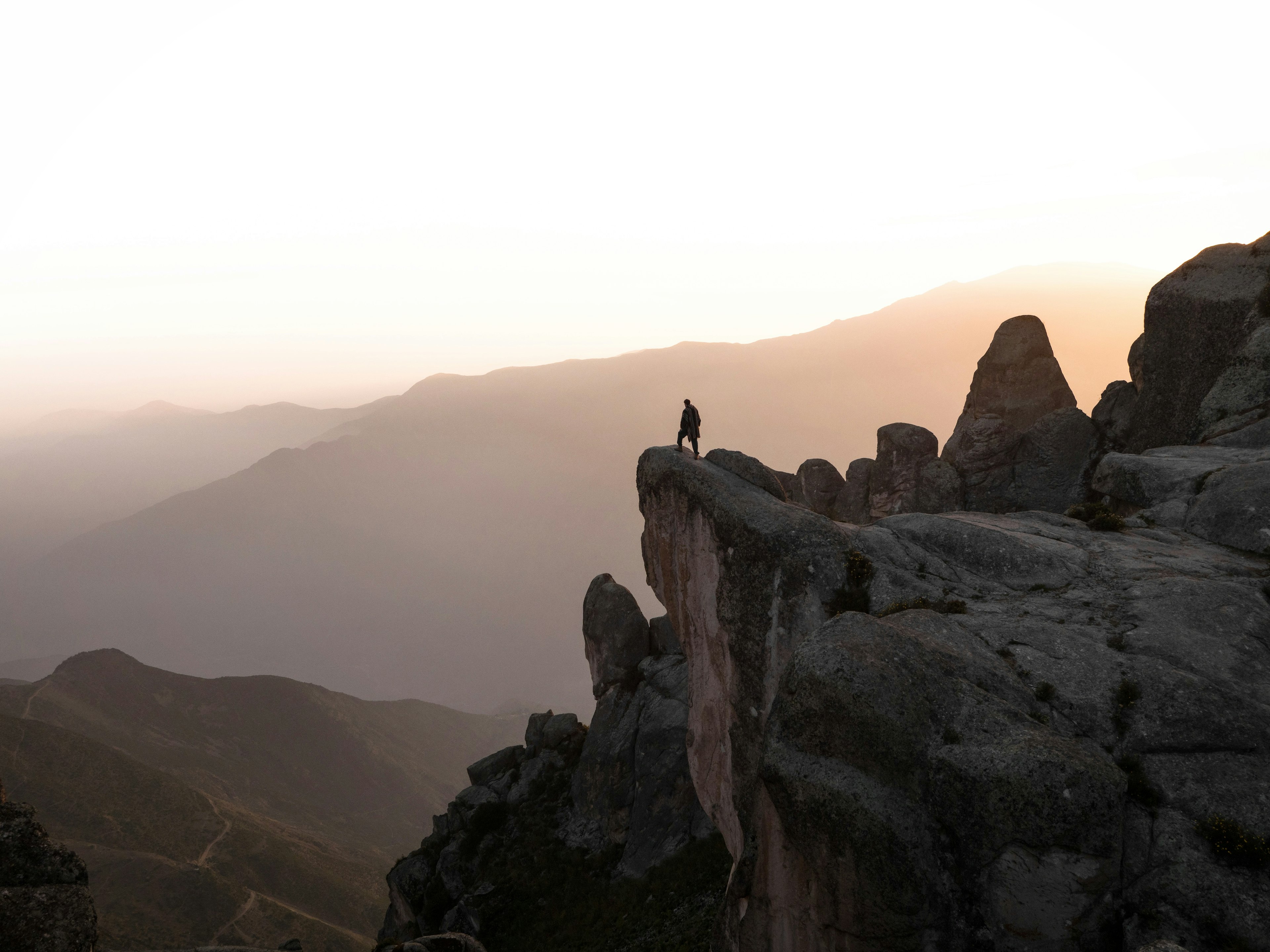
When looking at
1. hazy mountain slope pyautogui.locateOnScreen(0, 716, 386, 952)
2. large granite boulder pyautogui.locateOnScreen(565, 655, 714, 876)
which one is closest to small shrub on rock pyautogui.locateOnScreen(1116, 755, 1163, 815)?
large granite boulder pyautogui.locateOnScreen(565, 655, 714, 876)

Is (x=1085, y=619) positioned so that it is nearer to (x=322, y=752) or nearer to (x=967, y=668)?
(x=967, y=668)

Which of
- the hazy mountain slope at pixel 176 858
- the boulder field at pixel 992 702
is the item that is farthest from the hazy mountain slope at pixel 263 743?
the boulder field at pixel 992 702

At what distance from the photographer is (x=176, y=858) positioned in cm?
9888

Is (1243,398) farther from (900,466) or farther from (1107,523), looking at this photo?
(900,466)

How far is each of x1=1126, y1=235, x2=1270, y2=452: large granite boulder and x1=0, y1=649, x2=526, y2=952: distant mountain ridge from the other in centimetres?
10641

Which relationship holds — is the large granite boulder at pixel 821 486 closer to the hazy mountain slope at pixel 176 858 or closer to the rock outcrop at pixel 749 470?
the rock outcrop at pixel 749 470

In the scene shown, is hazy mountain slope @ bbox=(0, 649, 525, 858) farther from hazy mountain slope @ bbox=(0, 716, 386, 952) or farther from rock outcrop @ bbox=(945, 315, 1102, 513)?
rock outcrop @ bbox=(945, 315, 1102, 513)

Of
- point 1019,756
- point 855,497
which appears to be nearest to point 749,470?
point 1019,756

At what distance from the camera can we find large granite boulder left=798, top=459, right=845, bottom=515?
235 ft

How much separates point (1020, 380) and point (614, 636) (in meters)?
44.4

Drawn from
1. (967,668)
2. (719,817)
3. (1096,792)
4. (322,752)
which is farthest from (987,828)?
(322,752)

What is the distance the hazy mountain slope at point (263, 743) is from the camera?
14488cm

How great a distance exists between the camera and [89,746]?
118312mm

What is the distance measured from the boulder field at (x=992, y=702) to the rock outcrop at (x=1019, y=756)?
0.06 meters
